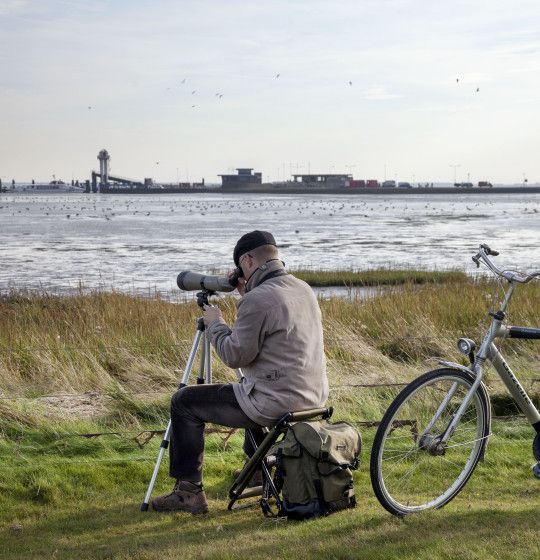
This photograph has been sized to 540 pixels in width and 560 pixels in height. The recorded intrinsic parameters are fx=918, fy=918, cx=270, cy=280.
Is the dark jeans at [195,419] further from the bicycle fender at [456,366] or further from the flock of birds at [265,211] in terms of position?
the flock of birds at [265,211]

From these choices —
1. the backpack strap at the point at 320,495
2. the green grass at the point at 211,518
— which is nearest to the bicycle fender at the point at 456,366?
the green grass at the point at 211,518

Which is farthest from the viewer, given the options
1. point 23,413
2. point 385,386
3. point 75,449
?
point 385,386

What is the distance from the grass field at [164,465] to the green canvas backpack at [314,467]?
0.10 meters

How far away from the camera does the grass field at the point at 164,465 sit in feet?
14.7

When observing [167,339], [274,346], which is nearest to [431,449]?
[274,346]

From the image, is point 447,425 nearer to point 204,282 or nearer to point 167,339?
point 204,282

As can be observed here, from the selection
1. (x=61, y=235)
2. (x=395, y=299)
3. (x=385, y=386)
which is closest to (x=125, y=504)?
(x=385, y=386)

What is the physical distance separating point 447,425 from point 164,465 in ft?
6.76

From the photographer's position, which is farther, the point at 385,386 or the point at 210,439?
the point at 385,386

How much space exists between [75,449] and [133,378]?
2.62 meters

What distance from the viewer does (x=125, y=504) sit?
5.47 metres

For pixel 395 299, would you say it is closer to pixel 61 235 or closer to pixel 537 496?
pixel 537 496

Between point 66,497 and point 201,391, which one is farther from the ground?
point 201,391

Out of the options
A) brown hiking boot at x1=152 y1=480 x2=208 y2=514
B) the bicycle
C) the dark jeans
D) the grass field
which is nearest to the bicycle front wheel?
the bicycle
